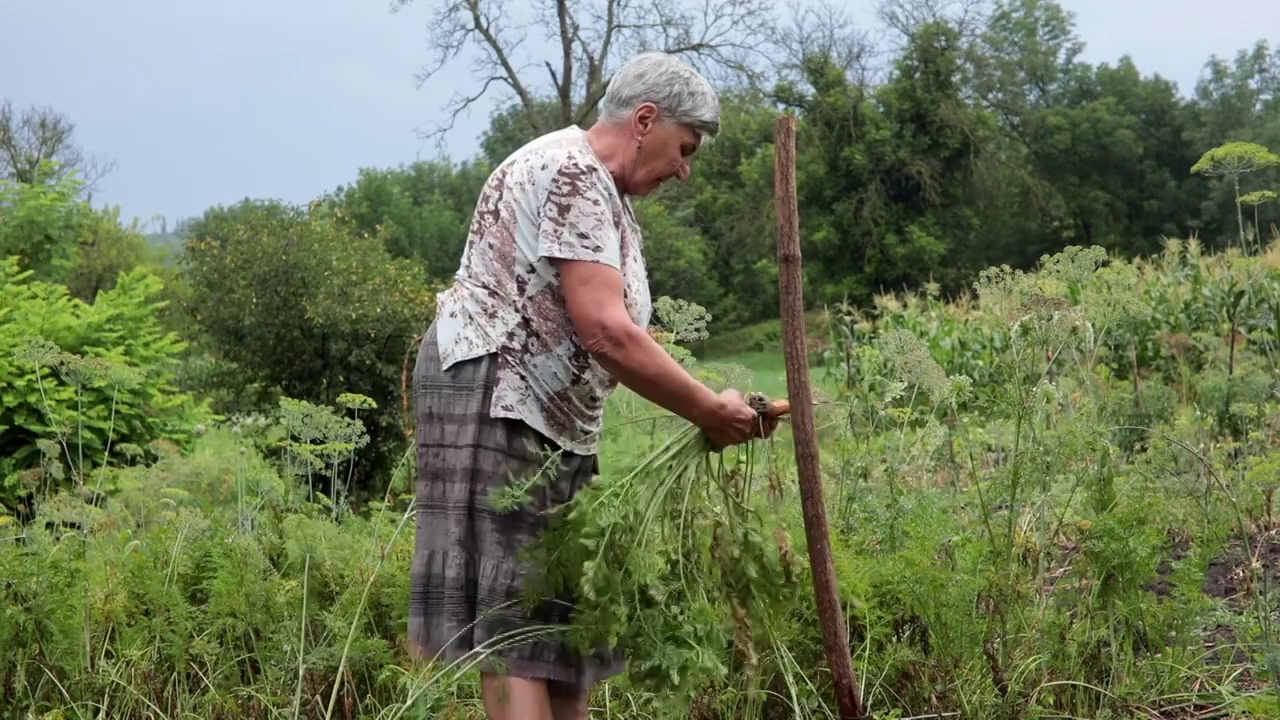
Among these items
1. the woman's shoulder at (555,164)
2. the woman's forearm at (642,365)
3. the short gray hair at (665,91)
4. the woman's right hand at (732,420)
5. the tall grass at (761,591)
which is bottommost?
the tall grass at (761,591)

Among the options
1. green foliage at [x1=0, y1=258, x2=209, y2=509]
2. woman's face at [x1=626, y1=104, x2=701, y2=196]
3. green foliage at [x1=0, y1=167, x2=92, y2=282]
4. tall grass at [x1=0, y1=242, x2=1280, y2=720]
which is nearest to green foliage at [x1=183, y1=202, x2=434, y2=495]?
green foliage at [x1=0, y1=167, x2=92, y2=282]

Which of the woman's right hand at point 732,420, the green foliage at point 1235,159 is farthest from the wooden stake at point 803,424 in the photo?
the green foliage at point 1235,159

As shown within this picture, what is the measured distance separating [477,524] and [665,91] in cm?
101

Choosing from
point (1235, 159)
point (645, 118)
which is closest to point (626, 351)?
point (645, 118)

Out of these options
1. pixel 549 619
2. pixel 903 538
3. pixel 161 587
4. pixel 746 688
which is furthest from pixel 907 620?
pixel 161 587

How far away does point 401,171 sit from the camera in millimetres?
58719

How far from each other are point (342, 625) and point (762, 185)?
135ft

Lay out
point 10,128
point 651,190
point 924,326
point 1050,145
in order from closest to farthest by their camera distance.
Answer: point 651,190, point 924,326, point 10,128, point 1050,145

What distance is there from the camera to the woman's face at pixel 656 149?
2680 millimetres

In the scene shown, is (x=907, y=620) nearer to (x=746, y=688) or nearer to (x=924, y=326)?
(x=746, y=688)

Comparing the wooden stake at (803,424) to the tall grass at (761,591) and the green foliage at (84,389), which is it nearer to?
the tall grass at (761,591)

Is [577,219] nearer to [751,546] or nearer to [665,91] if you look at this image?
[665,91]

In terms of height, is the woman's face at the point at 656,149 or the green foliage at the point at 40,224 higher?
the green foliage at the point at 40,224

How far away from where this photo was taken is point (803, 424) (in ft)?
8.57
